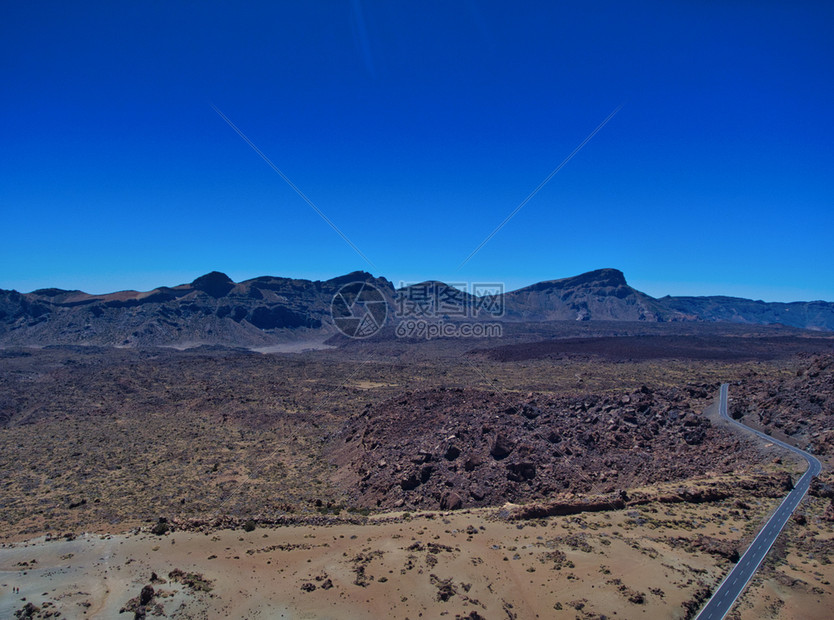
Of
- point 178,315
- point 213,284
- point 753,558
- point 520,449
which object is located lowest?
point 753,558

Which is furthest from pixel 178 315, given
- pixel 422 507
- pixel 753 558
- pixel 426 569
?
pixel 753 558

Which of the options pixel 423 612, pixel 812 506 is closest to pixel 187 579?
pixel 423 612

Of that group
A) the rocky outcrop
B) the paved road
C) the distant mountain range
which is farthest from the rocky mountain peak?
the paved road

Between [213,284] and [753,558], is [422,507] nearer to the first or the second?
[753,558]

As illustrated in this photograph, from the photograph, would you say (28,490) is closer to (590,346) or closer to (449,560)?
(449,560)

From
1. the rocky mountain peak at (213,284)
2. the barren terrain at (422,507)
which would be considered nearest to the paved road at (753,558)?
the barren terrain at (422,507)

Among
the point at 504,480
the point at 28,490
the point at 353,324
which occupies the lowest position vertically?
the point at 28,490

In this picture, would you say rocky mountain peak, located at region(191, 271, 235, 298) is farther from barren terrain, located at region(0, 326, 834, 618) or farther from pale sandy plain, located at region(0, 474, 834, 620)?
pale sandy plain, located at region(0, 474, 834, 620)

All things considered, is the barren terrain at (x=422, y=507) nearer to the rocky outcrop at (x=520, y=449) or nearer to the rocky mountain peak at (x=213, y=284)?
the rocky outcrop at (x=520, y=449)
